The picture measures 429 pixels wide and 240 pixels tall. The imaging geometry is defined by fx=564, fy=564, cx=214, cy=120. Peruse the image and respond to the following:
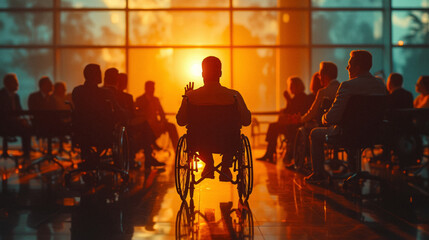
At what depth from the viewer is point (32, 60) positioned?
490 inches

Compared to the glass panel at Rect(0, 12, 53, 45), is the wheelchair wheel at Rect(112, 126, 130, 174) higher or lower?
lower

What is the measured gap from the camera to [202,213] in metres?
3.98

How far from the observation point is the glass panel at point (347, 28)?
12.5 meters

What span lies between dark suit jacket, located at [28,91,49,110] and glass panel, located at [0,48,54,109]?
4201mm

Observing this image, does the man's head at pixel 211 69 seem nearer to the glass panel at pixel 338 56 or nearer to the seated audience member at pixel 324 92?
the seated audience member at pixel 324 92

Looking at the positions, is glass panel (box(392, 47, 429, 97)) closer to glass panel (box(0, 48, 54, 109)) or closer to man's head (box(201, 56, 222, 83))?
glass panel (box(0, 48, 54, 109))

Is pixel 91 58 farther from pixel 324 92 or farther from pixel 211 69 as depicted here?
pixel 211 69

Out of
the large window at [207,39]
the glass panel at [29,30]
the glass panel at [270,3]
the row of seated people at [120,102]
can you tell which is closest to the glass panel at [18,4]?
the large window at [207,39]

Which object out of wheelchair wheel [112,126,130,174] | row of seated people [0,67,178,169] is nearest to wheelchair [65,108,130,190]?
wheelchair wheel [112,126,130,174]

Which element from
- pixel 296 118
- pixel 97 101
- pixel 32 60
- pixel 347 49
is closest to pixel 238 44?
pixel 347 49

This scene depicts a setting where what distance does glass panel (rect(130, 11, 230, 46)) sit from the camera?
12383mm

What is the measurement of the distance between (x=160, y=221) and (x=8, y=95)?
4444 mm

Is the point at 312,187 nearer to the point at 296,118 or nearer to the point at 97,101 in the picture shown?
the point at 296,118

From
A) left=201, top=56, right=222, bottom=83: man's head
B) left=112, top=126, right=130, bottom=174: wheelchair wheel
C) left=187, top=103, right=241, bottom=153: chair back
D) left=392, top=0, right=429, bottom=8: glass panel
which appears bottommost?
left=112, top=126, right=130, bottom=174: wheelchair wheel
